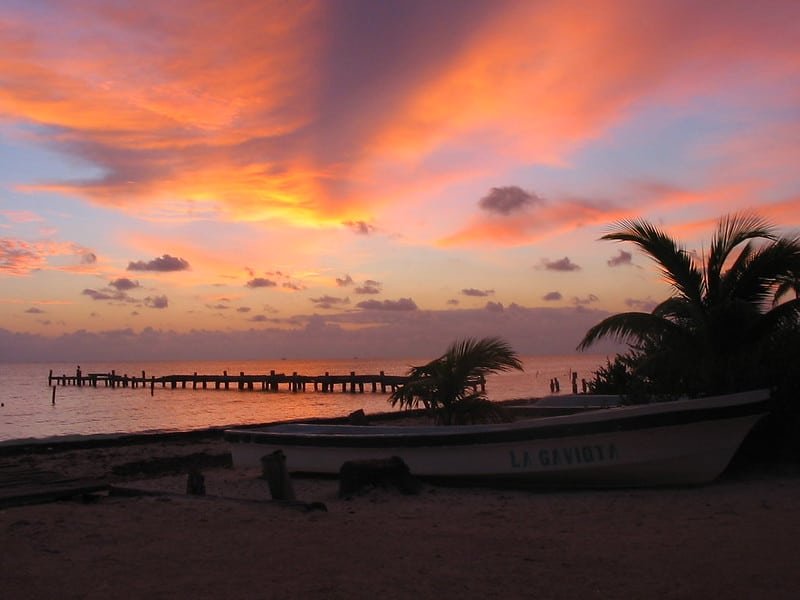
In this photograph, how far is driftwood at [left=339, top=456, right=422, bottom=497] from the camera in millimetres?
8883

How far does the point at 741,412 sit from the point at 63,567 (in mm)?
7215

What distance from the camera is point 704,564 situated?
201 inches

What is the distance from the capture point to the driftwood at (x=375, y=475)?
8883mm

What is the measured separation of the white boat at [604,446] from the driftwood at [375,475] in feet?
2.28

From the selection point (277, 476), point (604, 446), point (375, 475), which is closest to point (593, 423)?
point (604, 446)

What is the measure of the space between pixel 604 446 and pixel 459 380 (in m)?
3.75

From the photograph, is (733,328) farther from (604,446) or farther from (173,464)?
(173,464)

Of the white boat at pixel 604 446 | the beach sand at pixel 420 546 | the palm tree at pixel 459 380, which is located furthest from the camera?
the palm tree at pixel 459 380

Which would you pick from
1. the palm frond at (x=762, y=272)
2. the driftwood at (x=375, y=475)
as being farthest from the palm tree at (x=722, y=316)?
the driftwood at (x=375, y=475)

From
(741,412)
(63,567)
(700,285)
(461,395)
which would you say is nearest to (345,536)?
(63,567)

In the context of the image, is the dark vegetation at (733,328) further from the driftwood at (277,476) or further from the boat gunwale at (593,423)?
the driftwood at (277,476)

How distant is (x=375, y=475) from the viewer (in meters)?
8.94

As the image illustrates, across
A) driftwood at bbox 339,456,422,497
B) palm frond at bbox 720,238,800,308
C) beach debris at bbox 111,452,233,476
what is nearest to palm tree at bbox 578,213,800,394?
palm frond at bbox 720,238,800,308

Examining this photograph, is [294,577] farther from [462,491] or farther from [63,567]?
[462,491]
